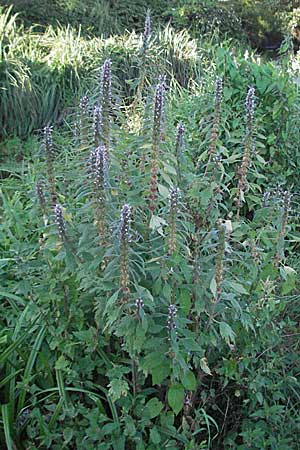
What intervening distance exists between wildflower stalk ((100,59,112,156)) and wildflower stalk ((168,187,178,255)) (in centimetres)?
41

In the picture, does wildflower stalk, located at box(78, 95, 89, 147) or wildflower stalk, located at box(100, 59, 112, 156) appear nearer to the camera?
wildflower stalk, located at box(100, 59, 112, 156)

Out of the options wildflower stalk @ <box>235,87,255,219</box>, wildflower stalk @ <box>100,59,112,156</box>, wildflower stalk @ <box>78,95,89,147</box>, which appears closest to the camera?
wildflower stalk @ <box>100,59,112,156</box>

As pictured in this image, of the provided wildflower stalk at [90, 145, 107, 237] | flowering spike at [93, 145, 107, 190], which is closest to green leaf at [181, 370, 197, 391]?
wildflower stalk at [90, 145, 107, 237]

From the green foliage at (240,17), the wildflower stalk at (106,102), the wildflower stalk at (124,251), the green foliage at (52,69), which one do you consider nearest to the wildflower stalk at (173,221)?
the wildflower stalk at (124,251)

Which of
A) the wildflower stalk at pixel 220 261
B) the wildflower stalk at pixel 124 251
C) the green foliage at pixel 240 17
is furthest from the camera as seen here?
the green foliage at pixel 240 17

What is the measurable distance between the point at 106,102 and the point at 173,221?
549mm

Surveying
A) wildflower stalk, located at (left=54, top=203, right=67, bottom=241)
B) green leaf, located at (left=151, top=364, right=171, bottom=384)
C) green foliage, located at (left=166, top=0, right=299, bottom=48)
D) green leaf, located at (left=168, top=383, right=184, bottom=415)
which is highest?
wildflower stalk, located at (left=54, top=203, right=67, bottom=241)

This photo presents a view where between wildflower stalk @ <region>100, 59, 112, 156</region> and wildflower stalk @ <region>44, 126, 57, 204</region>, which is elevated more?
wildflower stalk @ <region>100, 59, 112, 156</region>

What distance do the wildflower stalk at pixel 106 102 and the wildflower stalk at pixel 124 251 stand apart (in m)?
0.44

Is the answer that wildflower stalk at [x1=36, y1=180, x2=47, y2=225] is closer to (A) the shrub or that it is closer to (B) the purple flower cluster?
(A) the shrub

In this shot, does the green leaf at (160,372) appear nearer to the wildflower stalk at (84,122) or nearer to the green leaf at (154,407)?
the green leaf at (154,407)

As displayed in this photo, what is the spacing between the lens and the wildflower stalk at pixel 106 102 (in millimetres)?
2061

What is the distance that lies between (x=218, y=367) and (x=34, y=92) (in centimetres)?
352

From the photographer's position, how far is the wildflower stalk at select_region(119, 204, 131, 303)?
1750 millimetres
